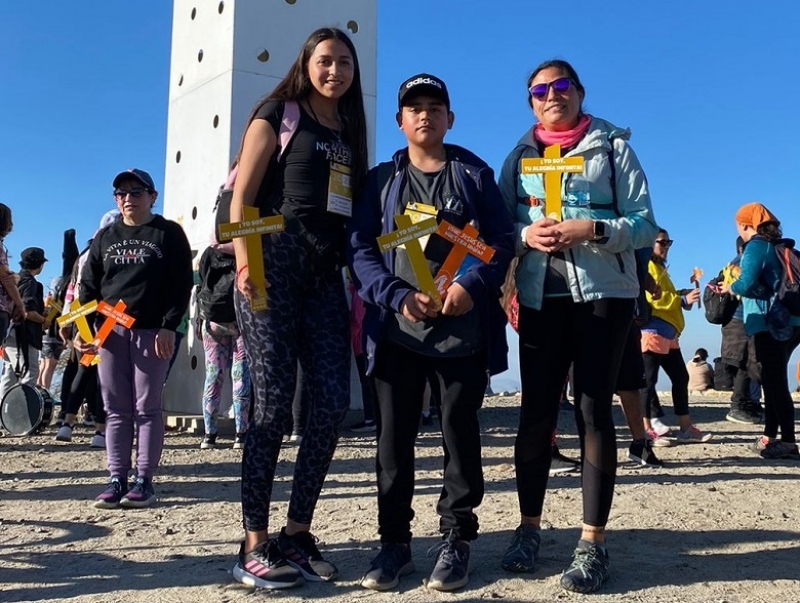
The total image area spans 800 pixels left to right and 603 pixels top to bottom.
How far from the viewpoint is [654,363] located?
6.55 metres

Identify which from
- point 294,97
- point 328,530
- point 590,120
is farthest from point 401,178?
point 328,530

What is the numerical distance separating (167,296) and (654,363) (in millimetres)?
4142

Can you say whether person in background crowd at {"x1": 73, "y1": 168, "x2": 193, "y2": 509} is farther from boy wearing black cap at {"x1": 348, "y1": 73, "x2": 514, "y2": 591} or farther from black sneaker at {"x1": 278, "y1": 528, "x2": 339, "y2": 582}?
boy wearing black cap at {"x1": 348, "y1": 73, "x2": 514, "y2": 591}

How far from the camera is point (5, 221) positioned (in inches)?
209

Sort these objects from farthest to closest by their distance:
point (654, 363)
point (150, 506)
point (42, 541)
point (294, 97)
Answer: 1. point (654, 363)
2. point (150, 506)
3. point (42, 541)
4. point (294, 97)

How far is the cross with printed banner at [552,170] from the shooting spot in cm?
282

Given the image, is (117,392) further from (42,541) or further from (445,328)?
(445,328)

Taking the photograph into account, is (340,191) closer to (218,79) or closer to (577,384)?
(577,384)

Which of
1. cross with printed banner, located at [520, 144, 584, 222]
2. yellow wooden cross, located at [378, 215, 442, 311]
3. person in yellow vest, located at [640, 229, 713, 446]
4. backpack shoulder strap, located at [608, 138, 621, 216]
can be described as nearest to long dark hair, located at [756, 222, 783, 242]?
person in yellow vest, located at [640, 229, 713, 446]

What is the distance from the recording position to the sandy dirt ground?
273 centimetres

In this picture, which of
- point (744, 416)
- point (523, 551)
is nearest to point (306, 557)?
point (523, 551)

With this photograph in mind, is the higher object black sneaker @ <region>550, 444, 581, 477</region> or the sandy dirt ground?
black sneaker @ <region>550, 444, 581, 477</region>

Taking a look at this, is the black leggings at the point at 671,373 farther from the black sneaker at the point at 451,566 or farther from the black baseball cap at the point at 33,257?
the black baseball cap at the point at 33,257

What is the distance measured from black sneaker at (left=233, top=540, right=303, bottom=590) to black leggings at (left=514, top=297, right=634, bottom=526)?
95 centimetres
